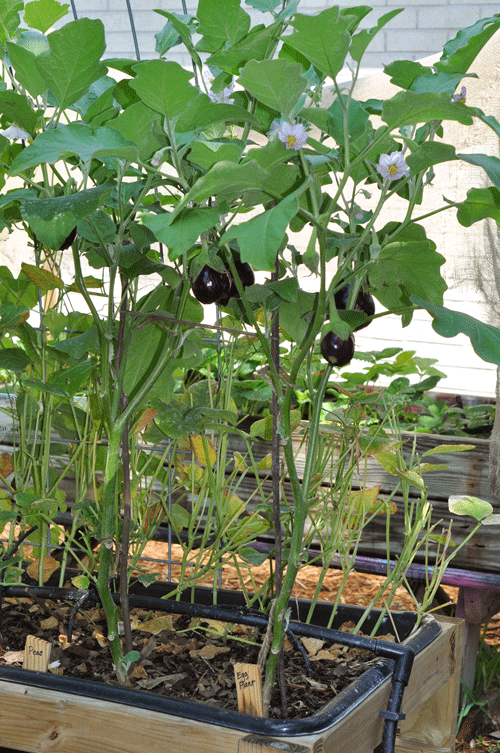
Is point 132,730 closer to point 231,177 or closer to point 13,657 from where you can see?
point 13,657

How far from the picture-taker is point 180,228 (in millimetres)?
527

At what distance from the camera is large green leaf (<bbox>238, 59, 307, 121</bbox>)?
513 millimetres

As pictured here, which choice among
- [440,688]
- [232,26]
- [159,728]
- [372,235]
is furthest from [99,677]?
[232,26]

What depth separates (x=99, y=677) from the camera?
0.84 meters

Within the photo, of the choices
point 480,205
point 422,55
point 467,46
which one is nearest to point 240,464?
point 480,205

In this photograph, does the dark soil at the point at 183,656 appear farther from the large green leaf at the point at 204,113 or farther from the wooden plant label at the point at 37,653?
the large green leaf at the point at 204,113

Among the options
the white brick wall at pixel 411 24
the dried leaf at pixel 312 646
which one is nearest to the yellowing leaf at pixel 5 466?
the dried leaf at pixel 312 646

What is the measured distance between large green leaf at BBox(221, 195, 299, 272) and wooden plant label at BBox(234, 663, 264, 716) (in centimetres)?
42

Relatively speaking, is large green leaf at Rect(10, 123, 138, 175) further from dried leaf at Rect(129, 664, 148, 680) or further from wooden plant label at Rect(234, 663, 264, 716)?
dried leaf at Rect(129, 664, 148, 680)

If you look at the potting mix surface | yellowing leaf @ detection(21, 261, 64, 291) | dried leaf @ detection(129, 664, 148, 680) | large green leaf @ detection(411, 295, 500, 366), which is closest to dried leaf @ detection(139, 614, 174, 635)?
the potting mix surface

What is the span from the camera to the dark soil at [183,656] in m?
0.82

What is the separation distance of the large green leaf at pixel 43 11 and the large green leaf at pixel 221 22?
0.22m

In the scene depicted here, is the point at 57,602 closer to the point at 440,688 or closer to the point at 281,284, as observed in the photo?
the point at 440,688

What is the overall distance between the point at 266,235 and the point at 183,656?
0.63 meters
